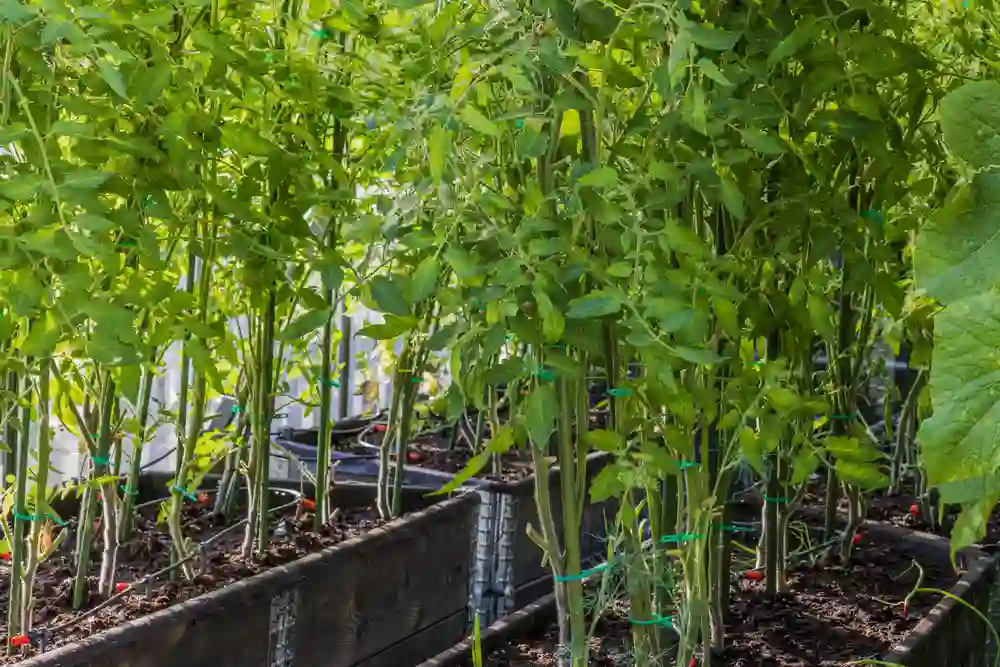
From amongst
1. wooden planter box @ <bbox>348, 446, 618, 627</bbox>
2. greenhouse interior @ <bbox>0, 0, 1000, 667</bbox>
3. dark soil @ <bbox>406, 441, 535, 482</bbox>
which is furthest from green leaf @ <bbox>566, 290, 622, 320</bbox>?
dark soil @ <bbox>406, 441, 535, 482</bbox>

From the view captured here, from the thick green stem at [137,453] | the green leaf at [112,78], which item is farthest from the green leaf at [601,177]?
Result: the thick green stem at [137,453]

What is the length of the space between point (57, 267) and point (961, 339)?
88 centimetres

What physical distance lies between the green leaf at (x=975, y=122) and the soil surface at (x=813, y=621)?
97 cm

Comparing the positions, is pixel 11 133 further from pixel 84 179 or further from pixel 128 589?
pixel 128 589

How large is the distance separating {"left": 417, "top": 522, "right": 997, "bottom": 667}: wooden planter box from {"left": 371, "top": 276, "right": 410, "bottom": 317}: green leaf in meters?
0.50

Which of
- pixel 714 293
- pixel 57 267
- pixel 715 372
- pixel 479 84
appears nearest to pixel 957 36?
pixel 715 372

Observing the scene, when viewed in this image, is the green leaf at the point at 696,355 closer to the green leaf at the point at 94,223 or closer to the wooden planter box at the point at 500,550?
the green leaf at the point at 94,223

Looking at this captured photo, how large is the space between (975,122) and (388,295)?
2.07 feet

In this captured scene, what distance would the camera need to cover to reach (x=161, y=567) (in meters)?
1.89

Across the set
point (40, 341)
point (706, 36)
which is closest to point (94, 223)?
point (40, 341)

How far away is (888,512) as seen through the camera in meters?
2.43

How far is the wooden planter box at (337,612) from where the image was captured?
1.46 m

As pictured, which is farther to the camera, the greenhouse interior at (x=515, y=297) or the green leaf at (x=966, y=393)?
the greenhouse interior at (x=515, y=297)

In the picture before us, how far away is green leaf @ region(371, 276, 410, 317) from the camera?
1.18 meters
